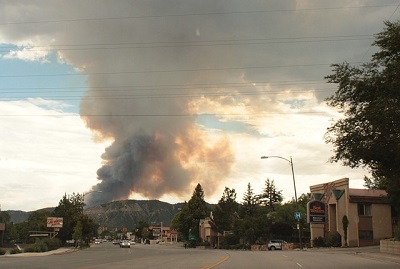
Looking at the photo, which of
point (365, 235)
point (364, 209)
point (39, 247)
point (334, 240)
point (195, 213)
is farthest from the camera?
point (195, 213)

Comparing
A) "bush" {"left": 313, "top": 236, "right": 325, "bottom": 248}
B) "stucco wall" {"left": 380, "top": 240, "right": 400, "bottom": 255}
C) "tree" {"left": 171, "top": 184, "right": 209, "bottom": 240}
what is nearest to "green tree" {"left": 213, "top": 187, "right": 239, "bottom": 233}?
"tree" {"left": 171, "top": 184, "right": 209, "bottom": 240}

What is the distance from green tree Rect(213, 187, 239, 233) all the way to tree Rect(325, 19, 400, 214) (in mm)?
61654

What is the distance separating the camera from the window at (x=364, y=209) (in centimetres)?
6144

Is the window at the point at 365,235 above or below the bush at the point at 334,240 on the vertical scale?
above

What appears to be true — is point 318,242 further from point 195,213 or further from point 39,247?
point 195,213

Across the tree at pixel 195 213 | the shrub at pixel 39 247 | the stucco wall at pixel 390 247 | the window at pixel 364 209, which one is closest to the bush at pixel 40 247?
the shrub at pixel 39 247

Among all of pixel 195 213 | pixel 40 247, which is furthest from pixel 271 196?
pixel 40 247

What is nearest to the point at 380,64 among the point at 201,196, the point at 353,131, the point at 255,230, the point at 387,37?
the point at 387,37

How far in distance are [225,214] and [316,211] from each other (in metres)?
27.9

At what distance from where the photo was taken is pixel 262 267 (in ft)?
79.2

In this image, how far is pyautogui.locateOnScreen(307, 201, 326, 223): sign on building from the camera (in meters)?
65.1

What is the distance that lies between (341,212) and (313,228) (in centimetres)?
645

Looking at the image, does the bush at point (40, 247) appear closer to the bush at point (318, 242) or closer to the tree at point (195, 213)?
the bush at point (318, 242)

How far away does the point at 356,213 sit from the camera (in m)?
60.7
